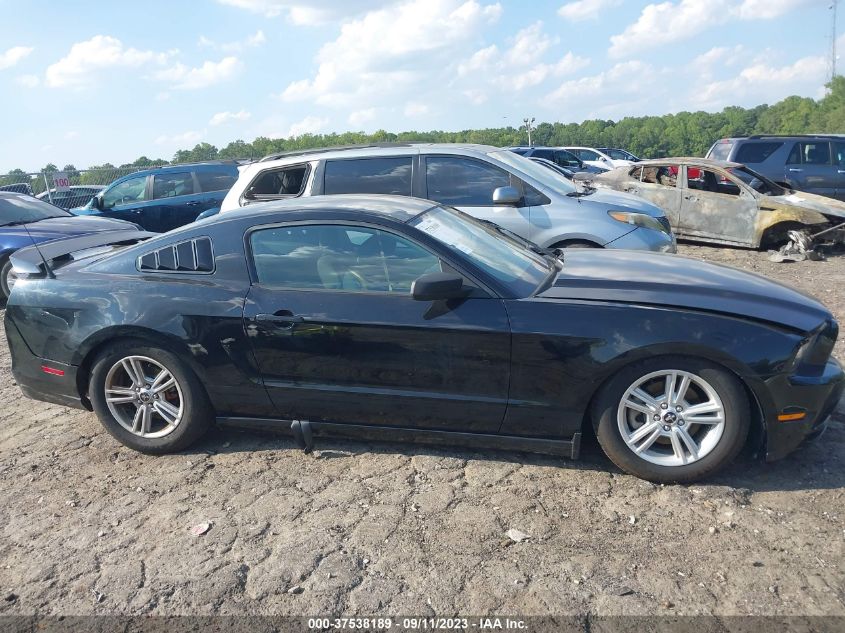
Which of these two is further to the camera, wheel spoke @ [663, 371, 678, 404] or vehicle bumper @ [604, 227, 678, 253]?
vehicle bumper @ [604, 227, 678, 253]

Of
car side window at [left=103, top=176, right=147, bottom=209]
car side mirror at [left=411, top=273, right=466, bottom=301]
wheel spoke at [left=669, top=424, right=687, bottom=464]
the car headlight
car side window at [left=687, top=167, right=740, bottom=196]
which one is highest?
car side window at [left=103, top=176, right=147, bottom=209]

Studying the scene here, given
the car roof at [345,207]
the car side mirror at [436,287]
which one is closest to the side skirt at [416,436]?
the car side mirror at [436,287]

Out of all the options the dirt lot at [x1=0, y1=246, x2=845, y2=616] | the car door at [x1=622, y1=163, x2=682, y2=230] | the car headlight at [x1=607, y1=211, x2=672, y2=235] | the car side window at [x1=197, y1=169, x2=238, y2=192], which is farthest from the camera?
the car side window at [x1=197, y1=169, x2=238, y2=192]

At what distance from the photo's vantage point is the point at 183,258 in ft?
13.5

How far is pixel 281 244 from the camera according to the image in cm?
399

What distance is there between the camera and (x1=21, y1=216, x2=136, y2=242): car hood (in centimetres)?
839

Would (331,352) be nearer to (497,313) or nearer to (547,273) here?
(497,313)

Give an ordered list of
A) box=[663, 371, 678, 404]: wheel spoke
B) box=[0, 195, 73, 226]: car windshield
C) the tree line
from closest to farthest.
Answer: box=[663, 371, 678, 404]: wheel spoke, box=[0, 195, 73, 226]: car windshield, the tree line

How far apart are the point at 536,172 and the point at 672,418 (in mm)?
4147

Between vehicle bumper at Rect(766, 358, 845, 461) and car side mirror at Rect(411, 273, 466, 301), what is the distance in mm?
1637

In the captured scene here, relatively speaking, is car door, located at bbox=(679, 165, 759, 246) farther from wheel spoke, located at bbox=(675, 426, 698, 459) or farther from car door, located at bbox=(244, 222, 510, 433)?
car door, located at bbox=(244, 222, 510, 433)

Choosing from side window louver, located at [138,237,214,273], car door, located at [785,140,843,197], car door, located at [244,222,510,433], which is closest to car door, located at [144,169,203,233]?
side window louver, located at [138,237,214,273]

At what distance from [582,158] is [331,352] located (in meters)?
26.0

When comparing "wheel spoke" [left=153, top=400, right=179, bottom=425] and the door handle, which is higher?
the door handle
